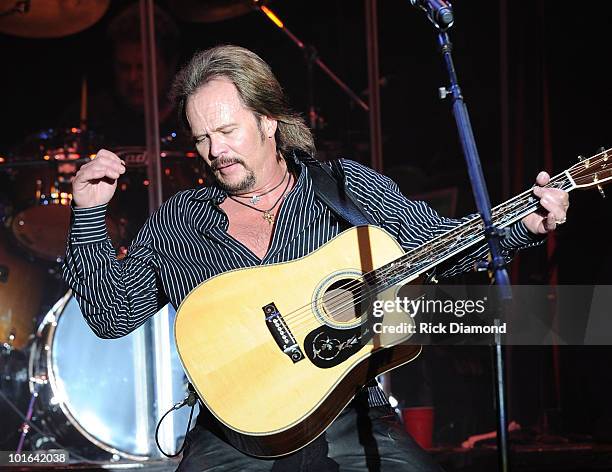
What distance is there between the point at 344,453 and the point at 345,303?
1.57ft

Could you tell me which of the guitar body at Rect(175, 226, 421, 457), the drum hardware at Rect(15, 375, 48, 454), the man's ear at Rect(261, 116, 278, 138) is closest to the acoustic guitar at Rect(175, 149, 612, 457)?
the guitar body at Rect(175, 226, 421, 457)

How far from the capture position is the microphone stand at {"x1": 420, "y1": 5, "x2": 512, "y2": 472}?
2.07 meters

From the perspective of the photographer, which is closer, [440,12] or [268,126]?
[440,12]

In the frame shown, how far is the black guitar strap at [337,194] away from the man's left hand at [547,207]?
551 mm

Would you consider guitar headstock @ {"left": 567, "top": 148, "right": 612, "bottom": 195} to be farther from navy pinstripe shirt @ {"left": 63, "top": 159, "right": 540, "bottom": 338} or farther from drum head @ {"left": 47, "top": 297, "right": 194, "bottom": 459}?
drum head @ {"left": 47, "top": 297, "right": 194, "bottom": 459}

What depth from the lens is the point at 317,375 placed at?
103 inches

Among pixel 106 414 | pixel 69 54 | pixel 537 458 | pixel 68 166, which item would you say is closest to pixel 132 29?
pixel 69 54

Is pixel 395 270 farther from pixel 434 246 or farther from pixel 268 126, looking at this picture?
pixel 268 126

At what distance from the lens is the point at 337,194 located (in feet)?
10.1

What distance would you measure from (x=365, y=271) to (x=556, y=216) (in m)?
0.60

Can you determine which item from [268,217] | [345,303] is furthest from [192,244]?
[345,303]

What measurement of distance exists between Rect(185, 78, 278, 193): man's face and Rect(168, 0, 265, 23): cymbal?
2808 millimetres

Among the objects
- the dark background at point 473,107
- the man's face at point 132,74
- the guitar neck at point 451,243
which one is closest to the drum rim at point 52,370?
the dark background at point 473,107

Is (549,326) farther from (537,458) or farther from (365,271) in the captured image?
(365,271)
